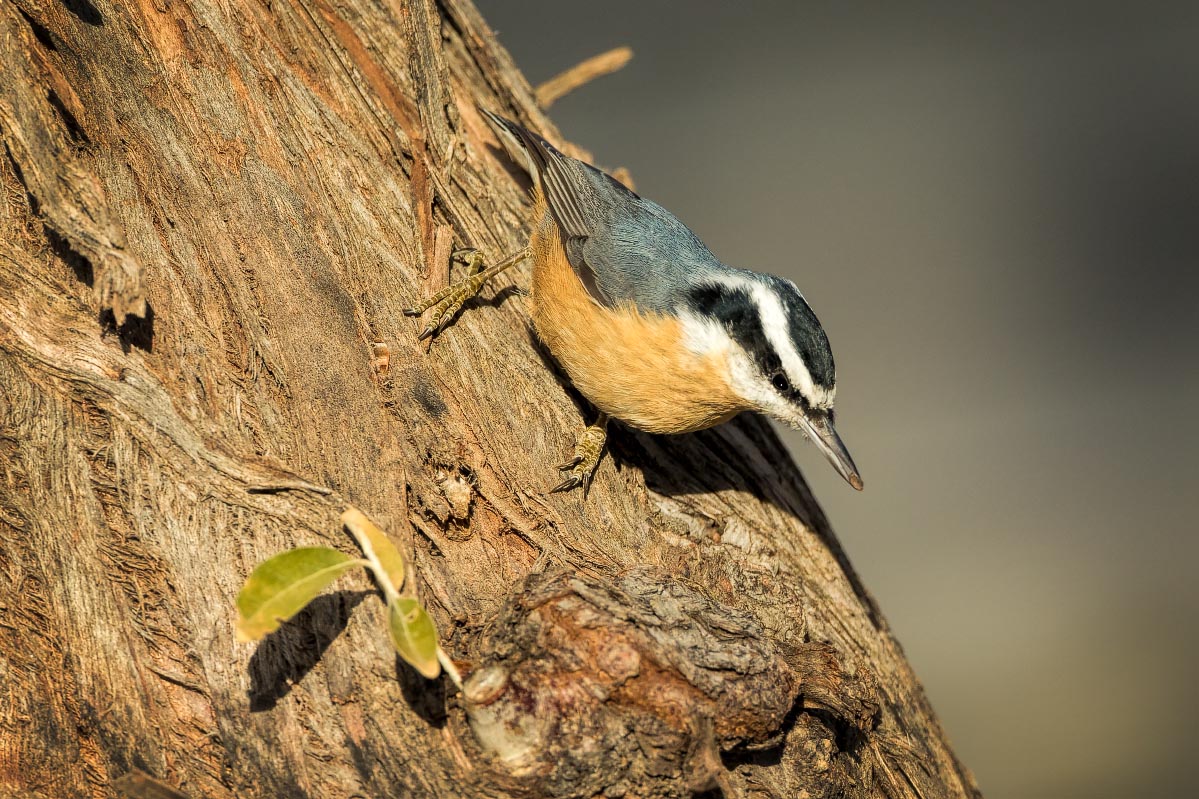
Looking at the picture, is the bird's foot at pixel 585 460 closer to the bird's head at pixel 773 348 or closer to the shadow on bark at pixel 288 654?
the bird's head at pixel 773 348

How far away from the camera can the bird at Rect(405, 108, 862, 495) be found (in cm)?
293

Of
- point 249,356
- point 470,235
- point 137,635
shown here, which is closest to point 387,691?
point 137,635

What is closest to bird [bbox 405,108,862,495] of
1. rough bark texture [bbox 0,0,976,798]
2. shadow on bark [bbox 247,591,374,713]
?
rough bark texture [bbox 0,0,976,798]

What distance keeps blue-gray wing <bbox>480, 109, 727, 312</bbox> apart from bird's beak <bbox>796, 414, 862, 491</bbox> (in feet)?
1.80

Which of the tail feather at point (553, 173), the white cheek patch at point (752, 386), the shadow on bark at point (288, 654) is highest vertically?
the tail feather at point (553, 173)

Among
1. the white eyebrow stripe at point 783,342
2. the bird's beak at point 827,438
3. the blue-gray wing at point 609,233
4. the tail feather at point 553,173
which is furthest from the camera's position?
the tail feather at point 553,173

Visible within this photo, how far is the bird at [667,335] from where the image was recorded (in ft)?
9.61

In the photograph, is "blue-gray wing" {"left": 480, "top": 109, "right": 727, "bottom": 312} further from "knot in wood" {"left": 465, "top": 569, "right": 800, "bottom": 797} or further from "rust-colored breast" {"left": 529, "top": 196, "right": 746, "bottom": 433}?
"knot in wood" {"left": 465, "top": 569, "right": 800, "bottom": 797}

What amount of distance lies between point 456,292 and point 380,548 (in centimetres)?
94

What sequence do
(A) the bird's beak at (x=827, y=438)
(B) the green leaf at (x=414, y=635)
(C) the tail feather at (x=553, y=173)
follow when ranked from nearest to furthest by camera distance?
(B) the green leaf at (x=414, y=635) → (A) the bird's beak at (x=827, y=438) → (C) the tail feather at (x=553, y=173)

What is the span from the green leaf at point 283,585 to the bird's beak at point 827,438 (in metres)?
1.56

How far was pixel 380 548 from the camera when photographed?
1.98 metres

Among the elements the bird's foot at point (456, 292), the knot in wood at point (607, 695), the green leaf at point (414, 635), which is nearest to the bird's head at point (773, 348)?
the bird's foot at point (456, 292)

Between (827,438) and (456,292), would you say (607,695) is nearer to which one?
(456,292)
